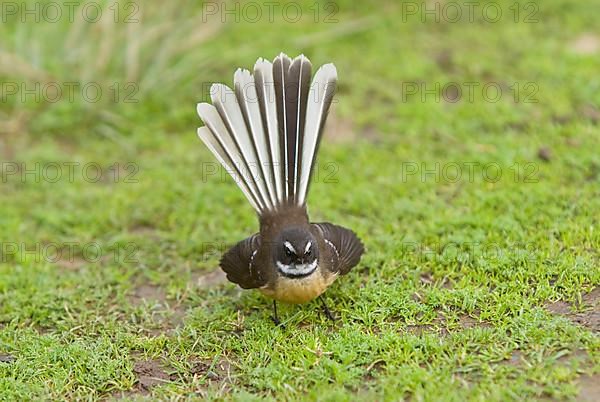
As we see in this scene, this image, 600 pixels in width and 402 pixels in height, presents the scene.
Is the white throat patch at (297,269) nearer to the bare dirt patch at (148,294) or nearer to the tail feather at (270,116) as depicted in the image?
the tail feather at (270,116)

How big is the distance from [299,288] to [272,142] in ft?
2.88

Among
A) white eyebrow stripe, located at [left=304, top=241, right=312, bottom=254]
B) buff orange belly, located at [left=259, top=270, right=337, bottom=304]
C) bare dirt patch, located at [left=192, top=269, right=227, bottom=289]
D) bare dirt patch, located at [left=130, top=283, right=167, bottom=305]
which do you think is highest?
white eyebrow stripe, located at [left=304, top=241, right=312, bottom=254]

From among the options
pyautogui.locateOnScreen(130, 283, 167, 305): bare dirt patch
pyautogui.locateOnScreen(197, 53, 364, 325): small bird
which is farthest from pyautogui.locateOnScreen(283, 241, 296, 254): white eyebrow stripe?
pyautogui.locateOnScreen(130, 283, 167, 305): bare dirt patch

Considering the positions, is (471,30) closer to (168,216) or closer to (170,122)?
(170,122)

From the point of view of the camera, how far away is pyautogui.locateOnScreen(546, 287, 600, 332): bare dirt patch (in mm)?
4277

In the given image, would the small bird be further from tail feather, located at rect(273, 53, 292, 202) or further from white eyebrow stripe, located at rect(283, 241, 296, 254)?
white eyebrow stripe, located at rect(283, 241, 296, 254)

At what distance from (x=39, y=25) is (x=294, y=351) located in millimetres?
5148

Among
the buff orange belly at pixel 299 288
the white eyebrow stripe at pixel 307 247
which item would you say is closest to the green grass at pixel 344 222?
the buff orange belly at pixel 299 288

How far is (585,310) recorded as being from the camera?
439cm

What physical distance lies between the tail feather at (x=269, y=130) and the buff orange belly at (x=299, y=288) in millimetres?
513

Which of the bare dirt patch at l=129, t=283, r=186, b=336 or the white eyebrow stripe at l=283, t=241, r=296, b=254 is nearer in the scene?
the white eyebrow stripe at l=283, t=241, r=296, b=254

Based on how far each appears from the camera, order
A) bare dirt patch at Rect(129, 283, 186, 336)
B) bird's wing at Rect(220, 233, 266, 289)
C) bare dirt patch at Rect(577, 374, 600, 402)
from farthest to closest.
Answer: bare dirt patch at Rect(129, 283, 186, 336)
bird's wing at Rect(220, 233, 266, 289)
bare dirt patch at Rect(577, 374, 600, 402)

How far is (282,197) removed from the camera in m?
4.78

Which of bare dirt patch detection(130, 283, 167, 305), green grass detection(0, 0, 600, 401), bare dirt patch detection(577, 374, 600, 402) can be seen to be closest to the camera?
bare dirt patch detection(577, 374, 600, 402)
